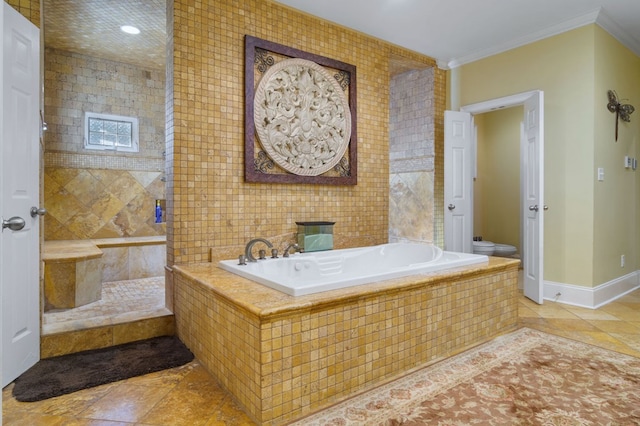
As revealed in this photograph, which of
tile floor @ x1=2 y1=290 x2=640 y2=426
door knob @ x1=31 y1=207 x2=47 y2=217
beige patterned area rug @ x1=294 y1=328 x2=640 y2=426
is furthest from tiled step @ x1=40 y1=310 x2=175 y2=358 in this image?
beige patterned area rug @ x1=294 y1=328 x2=640 y2=426

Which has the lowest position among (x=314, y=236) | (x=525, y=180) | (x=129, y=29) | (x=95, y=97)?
(x=314, y=236)

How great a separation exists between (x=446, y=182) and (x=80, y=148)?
3976mm

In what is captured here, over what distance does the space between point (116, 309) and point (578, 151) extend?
3.99 metres

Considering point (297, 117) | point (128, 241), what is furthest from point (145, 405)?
point (128, 241)

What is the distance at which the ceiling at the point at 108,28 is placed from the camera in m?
3.22

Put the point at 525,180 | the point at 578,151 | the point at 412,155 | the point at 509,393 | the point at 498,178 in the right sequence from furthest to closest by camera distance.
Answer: the point at 498,178, the point at 412,155, the point at 525,180, the point at 578,151, the point at 509,393

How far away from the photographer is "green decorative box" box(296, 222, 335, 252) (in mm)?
2949

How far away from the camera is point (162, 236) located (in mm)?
4617

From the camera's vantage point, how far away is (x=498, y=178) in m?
5.39

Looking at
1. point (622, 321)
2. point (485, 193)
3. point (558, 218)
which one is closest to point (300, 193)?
point (558, 218)

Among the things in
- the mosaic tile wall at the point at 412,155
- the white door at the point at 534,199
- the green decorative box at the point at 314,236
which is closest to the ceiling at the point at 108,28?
the green decorative box at the point at 314,236

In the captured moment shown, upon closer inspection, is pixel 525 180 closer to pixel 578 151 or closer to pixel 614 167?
pixel 578 151

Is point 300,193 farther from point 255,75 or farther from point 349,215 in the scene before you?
point 255,75

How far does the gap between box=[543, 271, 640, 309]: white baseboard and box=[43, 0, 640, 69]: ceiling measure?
2253 mm
